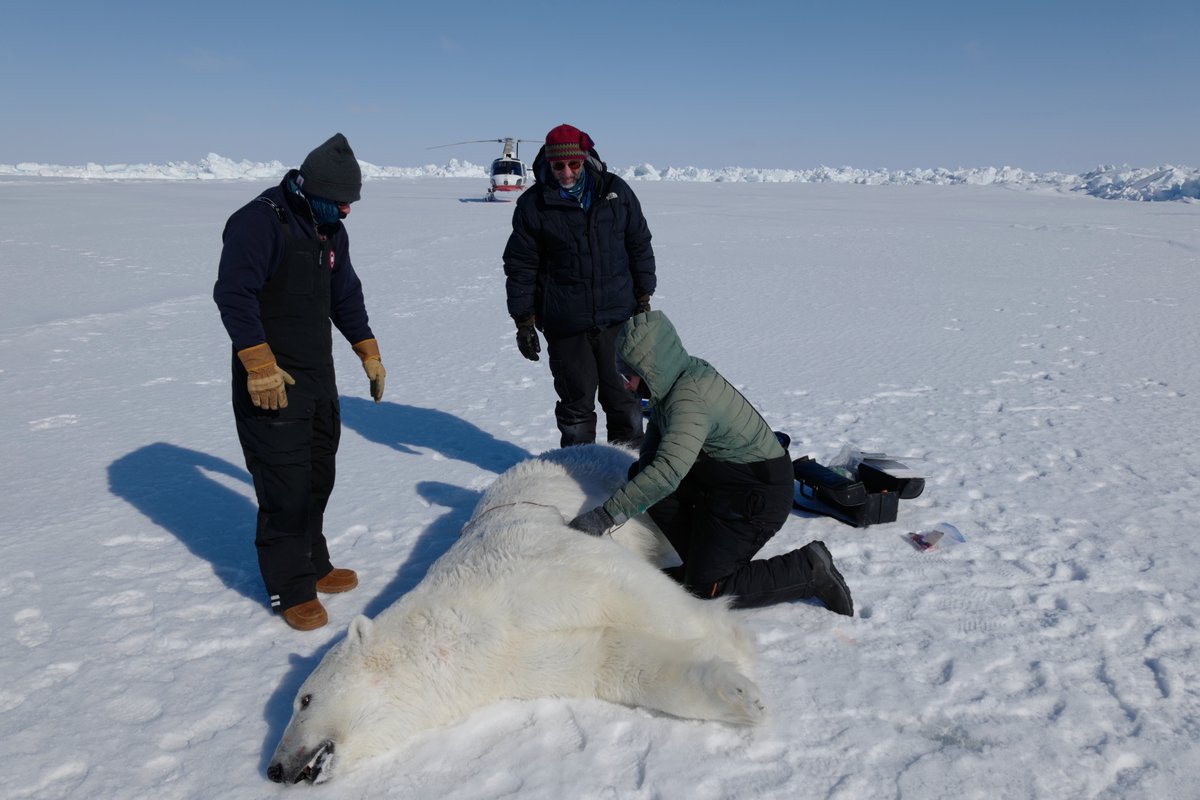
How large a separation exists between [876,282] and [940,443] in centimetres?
838

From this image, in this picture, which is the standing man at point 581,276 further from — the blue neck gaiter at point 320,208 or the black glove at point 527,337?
the blue neck gaiter at point 320,208

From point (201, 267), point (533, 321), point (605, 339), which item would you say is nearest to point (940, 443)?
point (605, 339)

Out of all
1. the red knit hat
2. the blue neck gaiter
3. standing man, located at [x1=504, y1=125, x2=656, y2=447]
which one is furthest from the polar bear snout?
the red knit hat

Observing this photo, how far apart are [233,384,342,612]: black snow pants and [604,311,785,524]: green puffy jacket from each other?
1.33 meters

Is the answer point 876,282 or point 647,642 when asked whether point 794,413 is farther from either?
point 876,282

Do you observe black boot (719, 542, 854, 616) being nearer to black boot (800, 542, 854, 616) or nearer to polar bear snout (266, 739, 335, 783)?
black boot (800, 542, 854, 616)

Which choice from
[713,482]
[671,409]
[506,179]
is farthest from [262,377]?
[506,179]

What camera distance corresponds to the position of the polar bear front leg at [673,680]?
2.39m

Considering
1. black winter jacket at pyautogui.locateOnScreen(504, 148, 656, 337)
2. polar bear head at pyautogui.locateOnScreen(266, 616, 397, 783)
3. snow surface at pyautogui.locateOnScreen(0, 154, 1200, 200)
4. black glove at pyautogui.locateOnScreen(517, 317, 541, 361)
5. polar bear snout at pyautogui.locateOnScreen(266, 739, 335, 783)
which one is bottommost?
polar bear snout at pyautogui.locateOnScreen(266, 739, 335, 783)

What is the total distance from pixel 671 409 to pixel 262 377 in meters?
1.58

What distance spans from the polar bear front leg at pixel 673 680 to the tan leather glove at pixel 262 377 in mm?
1568

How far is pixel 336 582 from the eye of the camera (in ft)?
11.6

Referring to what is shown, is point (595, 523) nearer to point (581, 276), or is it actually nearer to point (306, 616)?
point (306, 616)

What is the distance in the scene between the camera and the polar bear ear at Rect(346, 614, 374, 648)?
2.49 metres
